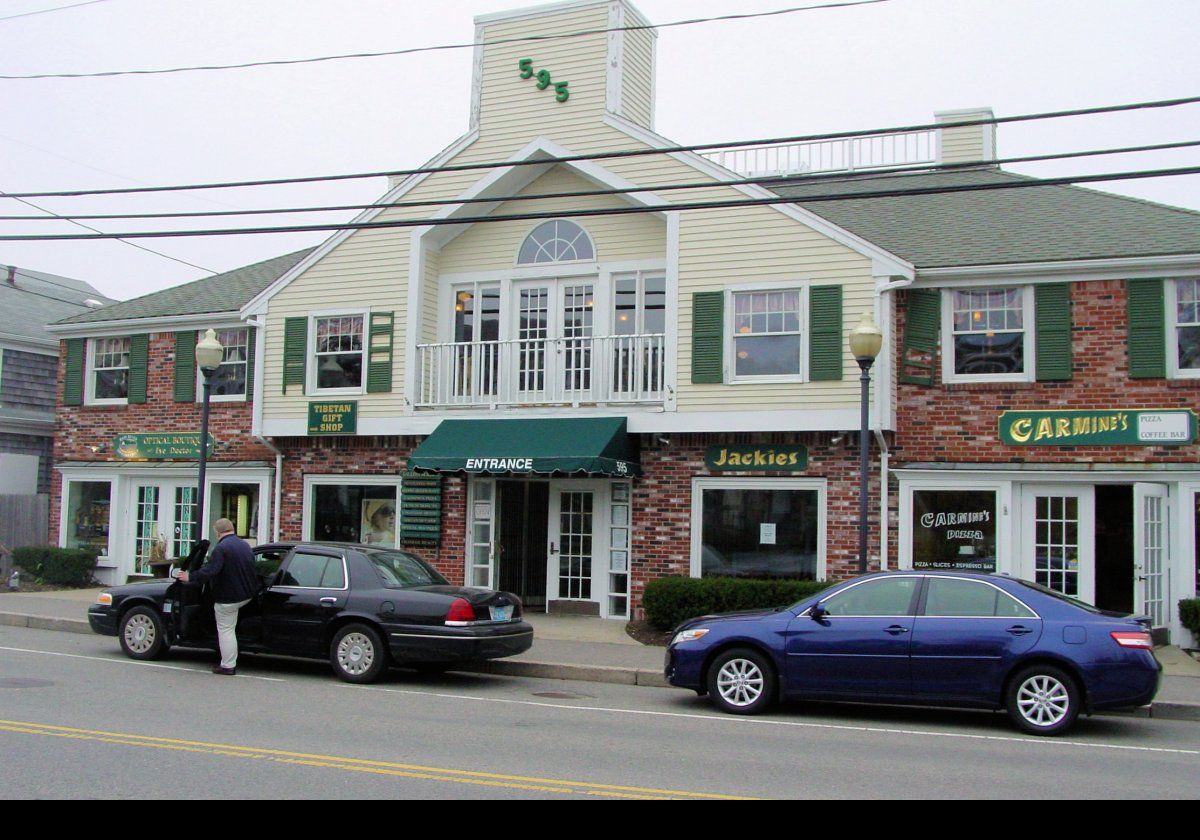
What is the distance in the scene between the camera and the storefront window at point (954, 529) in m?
16.0

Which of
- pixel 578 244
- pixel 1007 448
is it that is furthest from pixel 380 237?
pixel 1007 448

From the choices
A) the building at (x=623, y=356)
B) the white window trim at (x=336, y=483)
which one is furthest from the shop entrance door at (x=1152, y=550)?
the white window trim at (x=336, y=483)

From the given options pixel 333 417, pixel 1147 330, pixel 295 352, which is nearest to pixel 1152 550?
pixel 1147 330

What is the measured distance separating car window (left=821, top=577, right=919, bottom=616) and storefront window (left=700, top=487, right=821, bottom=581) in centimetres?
567

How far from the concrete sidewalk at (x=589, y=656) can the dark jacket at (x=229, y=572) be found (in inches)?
118

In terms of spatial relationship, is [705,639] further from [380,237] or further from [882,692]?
[380,237]

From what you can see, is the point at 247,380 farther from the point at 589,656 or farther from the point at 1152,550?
the point at 1152,550

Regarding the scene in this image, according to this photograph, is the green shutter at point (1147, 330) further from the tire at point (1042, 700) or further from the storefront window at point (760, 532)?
the tire at point (1042, 700)

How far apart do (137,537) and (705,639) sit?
48.5ft

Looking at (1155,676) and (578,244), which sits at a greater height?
(578,244)

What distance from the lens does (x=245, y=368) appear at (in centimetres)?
2136

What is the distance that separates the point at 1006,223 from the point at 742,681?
9965 mm

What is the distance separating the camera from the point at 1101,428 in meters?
15.7

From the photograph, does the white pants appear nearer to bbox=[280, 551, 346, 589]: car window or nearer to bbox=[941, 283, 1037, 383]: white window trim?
bbox=[280, 551, 346, 589]: car window
